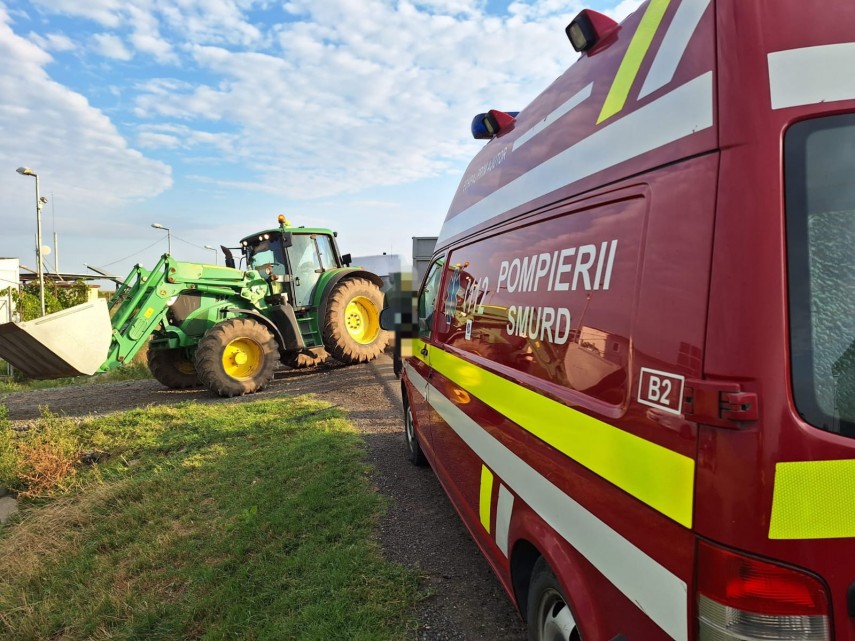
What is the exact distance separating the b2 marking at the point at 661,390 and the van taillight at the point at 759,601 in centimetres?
33

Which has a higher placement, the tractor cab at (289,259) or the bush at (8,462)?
the tractor cab at (289,259)

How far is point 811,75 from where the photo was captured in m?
1.23

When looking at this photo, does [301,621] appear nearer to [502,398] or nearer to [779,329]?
[502,398]

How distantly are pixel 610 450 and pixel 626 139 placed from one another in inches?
37.4

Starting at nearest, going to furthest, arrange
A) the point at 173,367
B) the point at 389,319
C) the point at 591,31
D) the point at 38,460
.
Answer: the point at 591,31 → the point at 389,319 → the point at 38,460 → the point at 173,367

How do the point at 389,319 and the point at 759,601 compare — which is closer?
the point at 759,601

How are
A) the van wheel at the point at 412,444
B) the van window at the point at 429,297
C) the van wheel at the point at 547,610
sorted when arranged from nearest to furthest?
1. the van wheel at the point at 547,610
2. the van window at the point at 429,297
3. the van wheel at the point at 412,444

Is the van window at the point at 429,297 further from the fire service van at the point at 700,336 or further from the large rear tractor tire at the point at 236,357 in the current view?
the large rear tractor tire at the point at 236,357

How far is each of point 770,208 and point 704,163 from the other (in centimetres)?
20

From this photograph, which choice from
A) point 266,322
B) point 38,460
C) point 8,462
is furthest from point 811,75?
point 266,322

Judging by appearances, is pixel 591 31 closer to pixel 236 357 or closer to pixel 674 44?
pixel 674 44

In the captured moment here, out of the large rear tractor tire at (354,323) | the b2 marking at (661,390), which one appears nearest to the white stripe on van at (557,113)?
the b2 marking at (661,390)

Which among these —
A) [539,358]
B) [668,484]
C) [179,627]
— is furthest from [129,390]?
[668,484]

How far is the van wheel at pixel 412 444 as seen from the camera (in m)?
5.06
